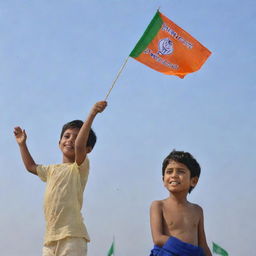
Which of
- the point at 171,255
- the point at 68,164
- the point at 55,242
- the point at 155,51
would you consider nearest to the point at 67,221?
the point at 55,242

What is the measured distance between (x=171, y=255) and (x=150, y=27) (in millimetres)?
3512

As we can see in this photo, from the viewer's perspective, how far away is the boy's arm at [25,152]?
543cm

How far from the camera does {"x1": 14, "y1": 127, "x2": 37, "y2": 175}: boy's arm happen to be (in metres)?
5.43

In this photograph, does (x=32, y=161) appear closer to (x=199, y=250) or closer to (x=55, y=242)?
(x=55, y=242)

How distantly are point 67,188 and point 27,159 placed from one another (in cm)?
76

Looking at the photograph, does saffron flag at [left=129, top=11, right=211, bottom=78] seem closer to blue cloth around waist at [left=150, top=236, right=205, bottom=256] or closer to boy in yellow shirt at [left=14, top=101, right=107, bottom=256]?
boy in yellow shirt at [left=14, top=101, right=107, bottom=256]

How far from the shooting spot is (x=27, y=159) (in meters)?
5.46

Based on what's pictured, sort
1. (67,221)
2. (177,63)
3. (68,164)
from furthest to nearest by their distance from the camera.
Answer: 1. (177,63)
2. (68,164)
3. (67,221)

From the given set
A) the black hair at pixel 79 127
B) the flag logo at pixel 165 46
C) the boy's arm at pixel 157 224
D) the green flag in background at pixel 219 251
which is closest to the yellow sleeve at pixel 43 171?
the black hair at pixel 79 127

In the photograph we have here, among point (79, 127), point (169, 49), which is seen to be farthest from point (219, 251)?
point (79, 127)

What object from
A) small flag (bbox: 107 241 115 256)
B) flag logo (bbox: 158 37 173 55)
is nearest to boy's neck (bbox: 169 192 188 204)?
flag logo (bbox: 158 37 173 55)

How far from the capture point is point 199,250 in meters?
4.39

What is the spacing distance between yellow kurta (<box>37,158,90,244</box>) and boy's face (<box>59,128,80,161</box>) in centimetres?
14

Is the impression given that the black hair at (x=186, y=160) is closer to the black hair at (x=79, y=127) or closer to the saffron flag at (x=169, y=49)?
the black hair at (x=79, y=127)
